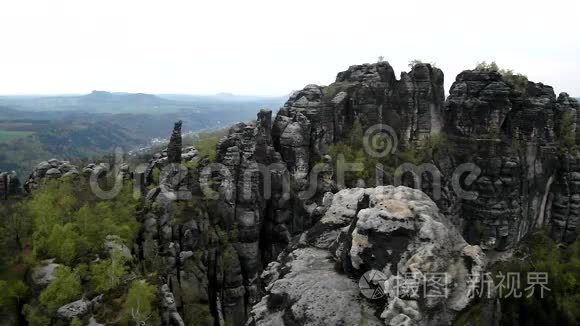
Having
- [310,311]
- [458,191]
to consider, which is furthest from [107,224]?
[458,191]

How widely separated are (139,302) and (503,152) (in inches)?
1941

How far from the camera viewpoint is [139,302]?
2922 cm

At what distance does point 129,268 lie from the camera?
1385 inches

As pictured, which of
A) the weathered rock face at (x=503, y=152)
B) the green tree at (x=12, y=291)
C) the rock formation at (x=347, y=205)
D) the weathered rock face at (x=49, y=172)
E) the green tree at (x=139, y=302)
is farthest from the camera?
the weathered rock face at (x=503, y=152)

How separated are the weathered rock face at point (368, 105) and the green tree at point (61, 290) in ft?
88.7

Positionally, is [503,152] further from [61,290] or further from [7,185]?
[7,185]

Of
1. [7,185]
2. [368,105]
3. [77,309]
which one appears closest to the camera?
[77,309]

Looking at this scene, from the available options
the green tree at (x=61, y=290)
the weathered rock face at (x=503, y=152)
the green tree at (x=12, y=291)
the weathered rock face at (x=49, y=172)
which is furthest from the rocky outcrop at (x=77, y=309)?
the weathered rock face at (x=503, y=152)

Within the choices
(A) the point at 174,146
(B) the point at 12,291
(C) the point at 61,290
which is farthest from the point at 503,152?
(B) the point at 12,291

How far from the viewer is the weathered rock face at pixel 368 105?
175 feet

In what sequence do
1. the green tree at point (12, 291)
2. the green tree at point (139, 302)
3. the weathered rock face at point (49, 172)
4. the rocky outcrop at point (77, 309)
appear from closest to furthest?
the rocky outcrop at point (77, 309) → the green tree at point (139, 302) → the green tree at point (12, 291) → the weathered rock face at point (49, 172)

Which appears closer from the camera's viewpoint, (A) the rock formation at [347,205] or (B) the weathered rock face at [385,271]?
(B) the weathered rock face at [385,271]

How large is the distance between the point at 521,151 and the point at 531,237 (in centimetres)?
1232

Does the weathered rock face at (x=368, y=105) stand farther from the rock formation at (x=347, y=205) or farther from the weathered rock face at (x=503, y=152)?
the weathered rock face at (x=503, y=152)
